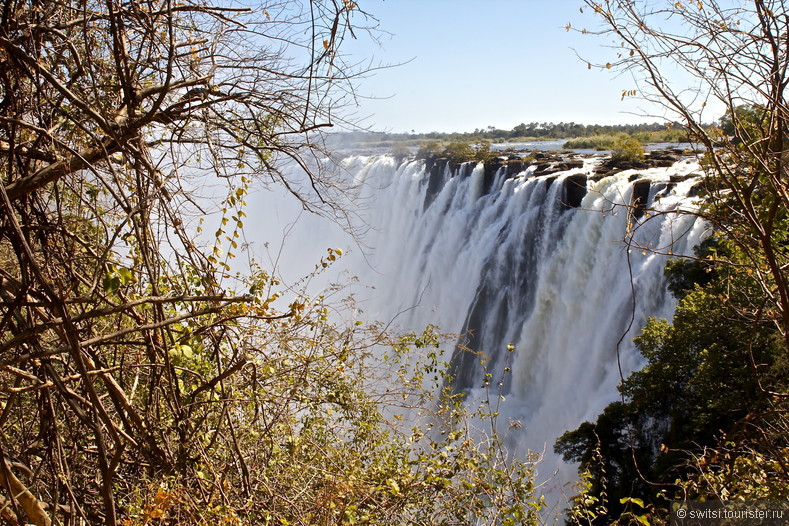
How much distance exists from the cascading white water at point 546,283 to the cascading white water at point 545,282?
1.0 inches

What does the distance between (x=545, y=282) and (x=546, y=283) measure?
30 millimetres

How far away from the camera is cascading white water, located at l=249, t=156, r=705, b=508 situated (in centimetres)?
1070

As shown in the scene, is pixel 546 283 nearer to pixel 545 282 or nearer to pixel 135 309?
pixel 545 282

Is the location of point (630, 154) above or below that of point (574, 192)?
above

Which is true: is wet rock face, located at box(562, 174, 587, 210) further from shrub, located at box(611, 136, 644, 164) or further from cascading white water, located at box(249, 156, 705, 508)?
shrub, located at box(611, 136, 644, 164)

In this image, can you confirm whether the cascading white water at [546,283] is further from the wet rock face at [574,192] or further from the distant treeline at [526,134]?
the distant treeline at [526,134]

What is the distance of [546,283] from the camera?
12859 mm

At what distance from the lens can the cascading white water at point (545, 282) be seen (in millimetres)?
10703

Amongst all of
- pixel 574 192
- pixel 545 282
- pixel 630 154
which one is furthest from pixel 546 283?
pixel 630 154

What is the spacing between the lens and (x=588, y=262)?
12.0 m

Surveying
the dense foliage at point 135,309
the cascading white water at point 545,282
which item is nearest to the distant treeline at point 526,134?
the cascading white water at point 545,282

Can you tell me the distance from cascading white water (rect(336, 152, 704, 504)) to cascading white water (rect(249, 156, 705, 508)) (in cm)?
3

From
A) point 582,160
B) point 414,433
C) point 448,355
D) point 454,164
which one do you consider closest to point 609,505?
point 414,433

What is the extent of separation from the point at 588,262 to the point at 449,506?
940 cm
